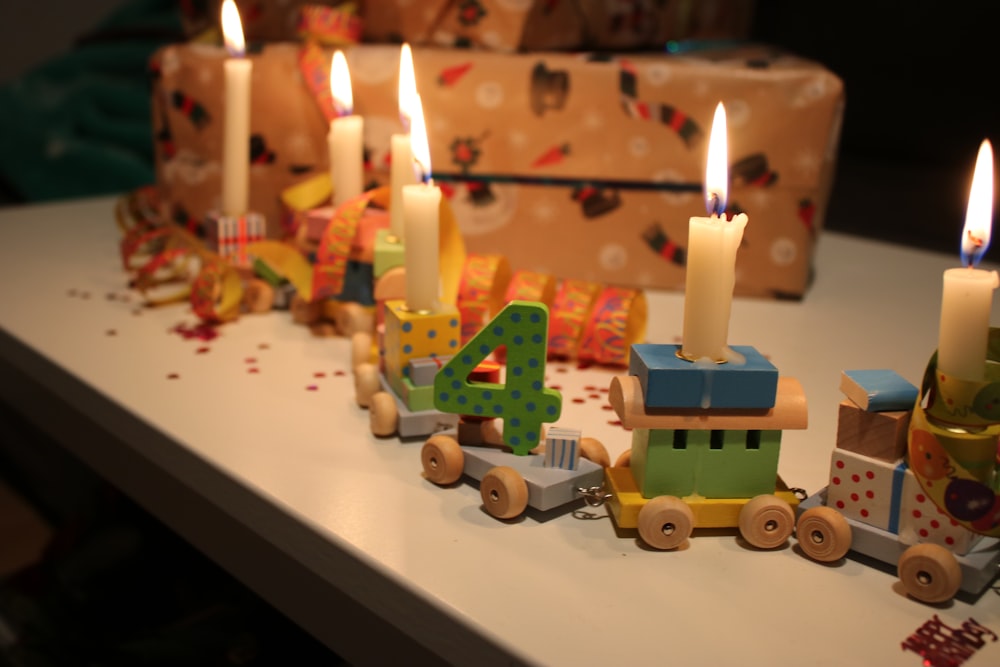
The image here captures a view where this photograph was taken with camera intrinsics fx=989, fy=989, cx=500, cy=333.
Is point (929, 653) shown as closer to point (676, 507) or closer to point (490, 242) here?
point (676, 507)

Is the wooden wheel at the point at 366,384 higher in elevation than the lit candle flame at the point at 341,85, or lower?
lower

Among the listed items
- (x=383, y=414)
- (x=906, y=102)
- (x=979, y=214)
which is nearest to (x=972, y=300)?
(x=979, y=214)

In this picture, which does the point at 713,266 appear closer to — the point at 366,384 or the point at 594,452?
the point at 594,452

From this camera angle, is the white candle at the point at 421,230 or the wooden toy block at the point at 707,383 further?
the white candle at the point at 421,230

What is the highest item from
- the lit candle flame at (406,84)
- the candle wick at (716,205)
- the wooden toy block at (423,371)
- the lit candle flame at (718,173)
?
the lit candle flame at (406,84)

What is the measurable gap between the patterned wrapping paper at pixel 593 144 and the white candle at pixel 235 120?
0.23 ft

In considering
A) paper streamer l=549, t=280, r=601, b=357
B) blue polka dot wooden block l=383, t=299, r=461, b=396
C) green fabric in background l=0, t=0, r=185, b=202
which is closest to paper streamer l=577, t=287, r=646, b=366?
paper streamer l=549, t=280, r=601, b=357

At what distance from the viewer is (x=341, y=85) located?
0.88 m

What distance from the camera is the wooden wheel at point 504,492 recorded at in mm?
539

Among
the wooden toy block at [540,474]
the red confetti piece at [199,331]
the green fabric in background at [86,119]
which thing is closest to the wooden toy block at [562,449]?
the wooden toy block at [540,474]

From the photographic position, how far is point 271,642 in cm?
89

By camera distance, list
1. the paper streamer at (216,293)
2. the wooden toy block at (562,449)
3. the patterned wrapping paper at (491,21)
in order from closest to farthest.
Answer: the wooden toy block at (562,449)
the paper streamer at (216,293)
the patterned wrapping paper at (491,21)

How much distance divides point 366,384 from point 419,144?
17cm

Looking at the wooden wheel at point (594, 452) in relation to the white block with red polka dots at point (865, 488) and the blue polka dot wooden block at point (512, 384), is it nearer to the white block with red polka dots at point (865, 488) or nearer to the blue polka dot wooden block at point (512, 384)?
the blue polka dot wooden block at point (512, 384)
